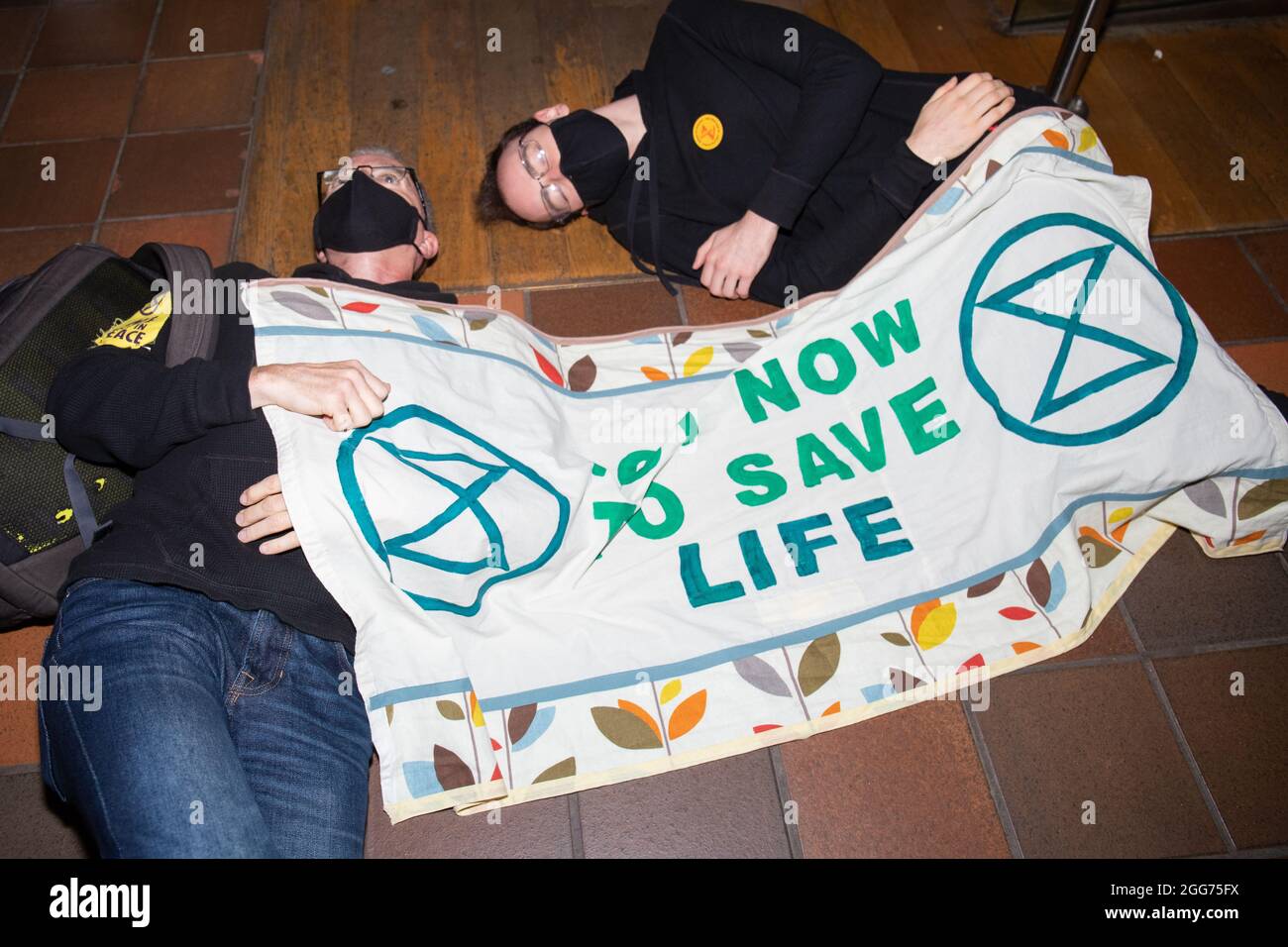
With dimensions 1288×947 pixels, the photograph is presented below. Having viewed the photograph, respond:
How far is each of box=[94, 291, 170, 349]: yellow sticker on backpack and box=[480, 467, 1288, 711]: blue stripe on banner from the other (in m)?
0.78

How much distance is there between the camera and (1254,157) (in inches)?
91.3

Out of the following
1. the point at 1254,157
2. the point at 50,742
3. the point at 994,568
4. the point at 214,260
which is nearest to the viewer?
the point at 50,742

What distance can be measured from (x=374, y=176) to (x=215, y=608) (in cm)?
90

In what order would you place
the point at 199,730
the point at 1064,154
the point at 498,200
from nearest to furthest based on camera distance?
the point at 199,730 → the point at 1064,154 → the point at 498,200

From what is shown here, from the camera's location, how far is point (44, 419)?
4.33ft

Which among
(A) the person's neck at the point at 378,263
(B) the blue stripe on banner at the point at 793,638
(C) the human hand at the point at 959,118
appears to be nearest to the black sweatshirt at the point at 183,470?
(B) the blue stripe on banner at the point at 793,638

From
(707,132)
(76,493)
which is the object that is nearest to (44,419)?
(76,493)

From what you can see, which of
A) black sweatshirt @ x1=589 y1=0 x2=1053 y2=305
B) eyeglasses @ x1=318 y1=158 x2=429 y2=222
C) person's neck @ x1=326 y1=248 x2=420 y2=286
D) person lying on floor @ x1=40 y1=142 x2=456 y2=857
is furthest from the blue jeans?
black sweatshirt @ x1=589 y1=0 x2=1053 y2=305

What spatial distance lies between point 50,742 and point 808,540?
118cm

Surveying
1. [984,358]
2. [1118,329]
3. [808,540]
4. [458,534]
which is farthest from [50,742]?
[1118,329]

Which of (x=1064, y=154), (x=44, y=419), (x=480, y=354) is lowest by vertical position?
(x=44, y=419)

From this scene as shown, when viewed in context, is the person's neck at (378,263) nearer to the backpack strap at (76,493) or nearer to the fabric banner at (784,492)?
the fabric banner at (784,492)

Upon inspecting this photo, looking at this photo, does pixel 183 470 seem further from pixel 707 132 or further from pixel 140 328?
pixel 707 132
